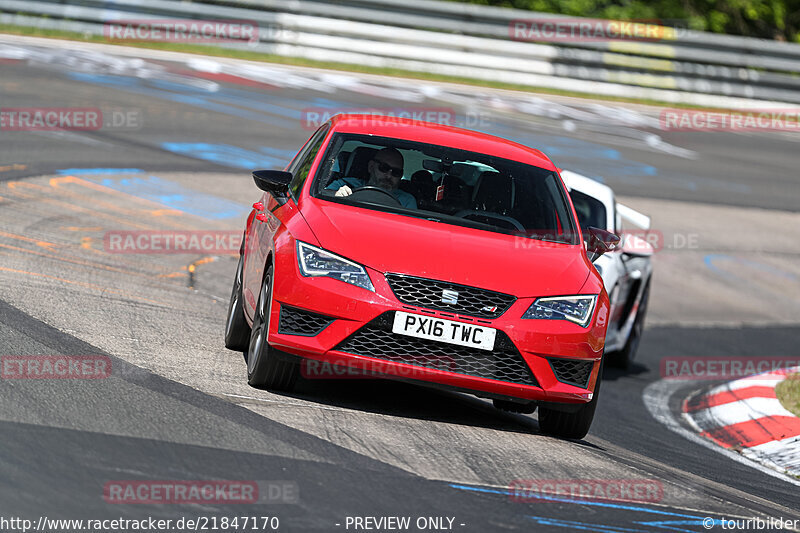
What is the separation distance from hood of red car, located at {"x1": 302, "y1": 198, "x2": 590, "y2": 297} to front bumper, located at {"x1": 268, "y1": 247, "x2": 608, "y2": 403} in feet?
0.47

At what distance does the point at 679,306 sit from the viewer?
15.1 meters

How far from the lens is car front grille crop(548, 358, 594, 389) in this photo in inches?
271

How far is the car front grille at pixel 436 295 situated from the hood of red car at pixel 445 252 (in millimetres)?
34

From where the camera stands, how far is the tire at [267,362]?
6.84 metres

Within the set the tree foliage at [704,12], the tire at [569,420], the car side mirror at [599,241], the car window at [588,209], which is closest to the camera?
the tire at [569,420]

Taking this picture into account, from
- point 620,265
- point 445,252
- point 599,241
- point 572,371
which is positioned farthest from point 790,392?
point 445,252

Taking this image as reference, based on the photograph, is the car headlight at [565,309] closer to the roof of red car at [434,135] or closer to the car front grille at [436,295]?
the car front grille at [436,295]

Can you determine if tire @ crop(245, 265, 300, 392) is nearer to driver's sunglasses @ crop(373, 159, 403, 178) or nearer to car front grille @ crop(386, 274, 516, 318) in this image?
car front grille @ crop(386, 274, 516, 318)

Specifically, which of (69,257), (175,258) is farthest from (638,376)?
(69,257)

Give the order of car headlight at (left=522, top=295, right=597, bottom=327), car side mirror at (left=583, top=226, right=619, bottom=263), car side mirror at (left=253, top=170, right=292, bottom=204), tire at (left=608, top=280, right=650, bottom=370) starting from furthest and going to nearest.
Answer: tire at (left=608, top=280, right=650, bottom=370)
car side mirror at (left=583, top=226, right=619, bottom=263)
car side mirror at (left=253, top=170, right=292, bottom=204)
car headlight at (left=522, top=295, right=597, bottom=327)

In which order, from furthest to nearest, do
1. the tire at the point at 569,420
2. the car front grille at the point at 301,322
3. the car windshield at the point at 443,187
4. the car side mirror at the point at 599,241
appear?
1. the car side mirror at the point at 599,241
2. the car windshield at the point at 443,187
3. the tire at the point at 569,420
4. the car front grille at the point at 301,322

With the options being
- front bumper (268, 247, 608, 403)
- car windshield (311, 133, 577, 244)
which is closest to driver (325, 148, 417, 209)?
car windshield (311, 133, 577, 244)

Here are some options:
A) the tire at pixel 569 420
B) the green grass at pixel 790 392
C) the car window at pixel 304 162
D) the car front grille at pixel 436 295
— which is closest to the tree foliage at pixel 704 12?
the green grass at pixel 790 392

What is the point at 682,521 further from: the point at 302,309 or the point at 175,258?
the point at 175,258
